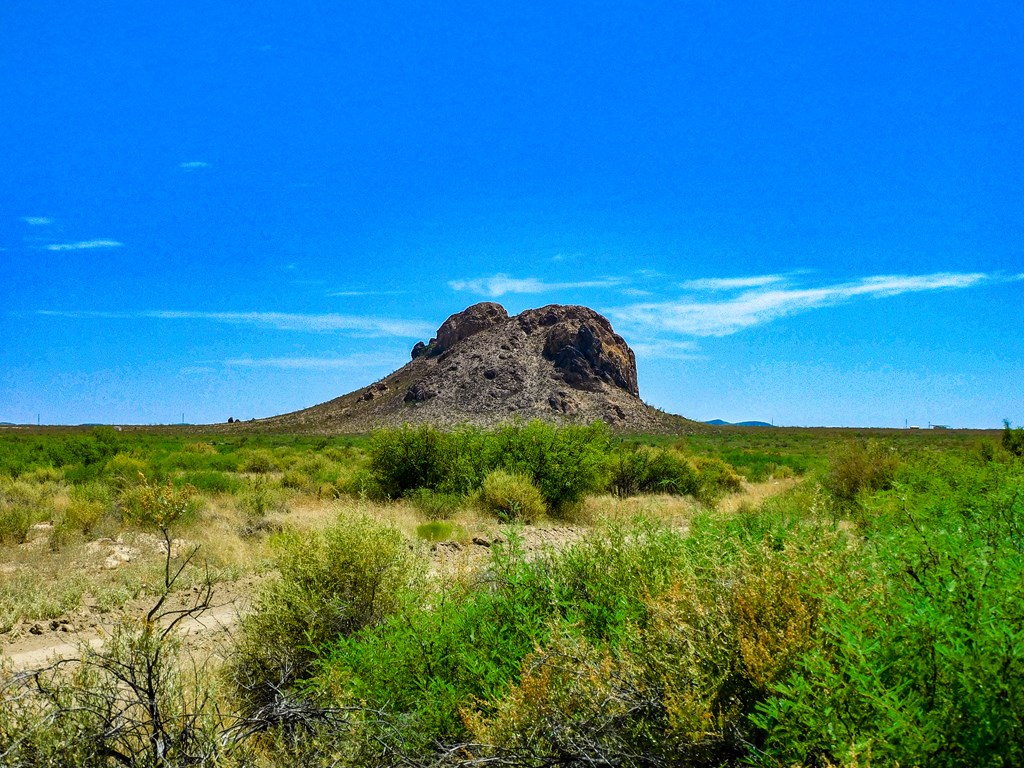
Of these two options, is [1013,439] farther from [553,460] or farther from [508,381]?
[508,381]

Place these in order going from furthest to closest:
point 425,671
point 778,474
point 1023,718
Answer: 1. point 778,474
2. point 425,671
3. point 1023,718

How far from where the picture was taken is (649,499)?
19.7 metres

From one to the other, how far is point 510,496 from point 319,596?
9.99 metres

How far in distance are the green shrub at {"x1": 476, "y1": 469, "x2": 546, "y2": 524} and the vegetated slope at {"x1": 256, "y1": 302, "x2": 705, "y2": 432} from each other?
5019 cm

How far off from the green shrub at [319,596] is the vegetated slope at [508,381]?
60.0 metres

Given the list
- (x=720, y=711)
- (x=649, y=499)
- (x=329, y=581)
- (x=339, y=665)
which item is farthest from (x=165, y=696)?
(x=649, y=499)

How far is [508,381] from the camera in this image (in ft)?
261

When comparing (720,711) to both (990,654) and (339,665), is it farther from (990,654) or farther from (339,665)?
(339,665)

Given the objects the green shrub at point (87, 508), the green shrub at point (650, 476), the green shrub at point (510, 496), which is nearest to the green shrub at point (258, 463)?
the green shrub at point (87, 508)

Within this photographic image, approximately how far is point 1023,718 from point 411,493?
54.3 ft

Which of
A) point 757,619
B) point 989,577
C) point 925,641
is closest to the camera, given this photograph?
point 925,641

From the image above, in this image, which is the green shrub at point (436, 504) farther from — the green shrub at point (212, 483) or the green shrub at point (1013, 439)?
the green shrub at point (1013, 439)

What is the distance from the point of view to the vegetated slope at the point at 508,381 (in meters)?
75.1

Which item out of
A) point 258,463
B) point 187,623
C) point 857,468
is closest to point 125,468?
point 258,463
